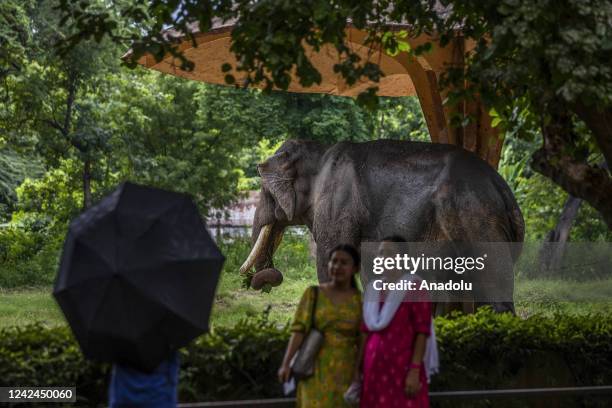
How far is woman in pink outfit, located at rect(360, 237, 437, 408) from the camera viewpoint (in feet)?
20.2

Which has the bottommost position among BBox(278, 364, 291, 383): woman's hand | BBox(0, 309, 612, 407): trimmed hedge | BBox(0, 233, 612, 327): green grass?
BBox(0, 233, 612, 327): green grass

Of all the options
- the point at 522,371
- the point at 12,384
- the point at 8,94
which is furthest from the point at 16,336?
the point at 8,94

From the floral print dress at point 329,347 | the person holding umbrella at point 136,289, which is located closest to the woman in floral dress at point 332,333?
the floral print dress at point 329,347

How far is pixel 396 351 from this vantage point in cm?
618

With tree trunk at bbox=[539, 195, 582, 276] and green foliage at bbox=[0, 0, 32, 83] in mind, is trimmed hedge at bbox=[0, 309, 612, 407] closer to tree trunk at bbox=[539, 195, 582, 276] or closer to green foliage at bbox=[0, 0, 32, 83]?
green foliage at bbox=[0, 0, 32, 83]

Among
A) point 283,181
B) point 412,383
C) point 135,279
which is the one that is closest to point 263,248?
point 283,181

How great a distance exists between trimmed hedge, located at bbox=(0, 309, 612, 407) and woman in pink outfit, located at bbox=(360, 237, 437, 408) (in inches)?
57.0

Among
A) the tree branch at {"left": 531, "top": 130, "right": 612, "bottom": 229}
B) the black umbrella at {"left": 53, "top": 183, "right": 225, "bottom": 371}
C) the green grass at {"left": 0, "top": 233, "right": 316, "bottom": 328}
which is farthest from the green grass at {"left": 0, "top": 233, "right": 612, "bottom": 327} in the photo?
the black umbrella at {"left": 53, "top": 183, "right": 225, "bottom": 371}

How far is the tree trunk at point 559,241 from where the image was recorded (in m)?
24.8

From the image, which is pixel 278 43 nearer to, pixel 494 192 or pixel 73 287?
pixel 73 287

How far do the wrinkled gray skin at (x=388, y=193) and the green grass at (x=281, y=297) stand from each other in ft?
10.1

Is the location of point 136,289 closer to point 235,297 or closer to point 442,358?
point 442,358

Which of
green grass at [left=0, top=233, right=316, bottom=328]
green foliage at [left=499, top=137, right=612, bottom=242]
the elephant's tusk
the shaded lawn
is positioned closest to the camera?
Result: the elephant's tusk

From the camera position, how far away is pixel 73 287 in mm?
5758
